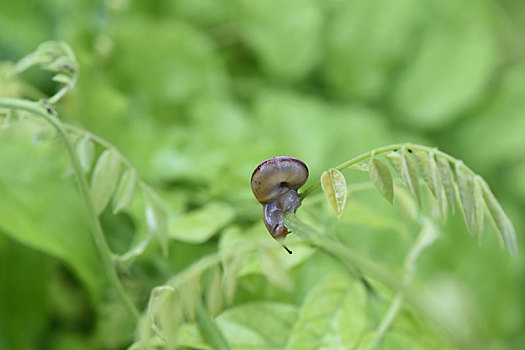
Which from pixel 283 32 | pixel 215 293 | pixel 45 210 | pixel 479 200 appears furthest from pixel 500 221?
pixel 283 32

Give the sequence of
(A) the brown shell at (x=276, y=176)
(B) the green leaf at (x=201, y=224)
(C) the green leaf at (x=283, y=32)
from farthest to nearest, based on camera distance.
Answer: (C) the green leaf at (x=283, y=32), (B) the green leaf at (x=201, y=224), (A) the brown shell at (x=276, y=176)

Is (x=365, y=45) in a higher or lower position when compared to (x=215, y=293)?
higher

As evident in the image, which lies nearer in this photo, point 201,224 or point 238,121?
point 201,224

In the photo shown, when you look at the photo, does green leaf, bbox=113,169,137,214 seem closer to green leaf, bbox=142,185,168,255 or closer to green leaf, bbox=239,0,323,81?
green leaf, bbox=142,185,168,255

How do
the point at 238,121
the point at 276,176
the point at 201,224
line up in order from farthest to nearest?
the point at 238,121, the point at 201,224, the point at 276,176

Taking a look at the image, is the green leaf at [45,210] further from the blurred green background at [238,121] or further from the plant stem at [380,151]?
the plant stem at [380,151]

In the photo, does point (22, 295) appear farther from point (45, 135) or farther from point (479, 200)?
point (479, 200)

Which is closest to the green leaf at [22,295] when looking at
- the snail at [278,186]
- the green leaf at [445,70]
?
the snail at [278,186]

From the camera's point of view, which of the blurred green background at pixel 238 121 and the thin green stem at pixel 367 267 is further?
the blurred green background at pixel 238 121

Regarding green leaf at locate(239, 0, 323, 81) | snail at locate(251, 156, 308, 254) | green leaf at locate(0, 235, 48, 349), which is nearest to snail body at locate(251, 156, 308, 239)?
snail at locate(251, 156, 308, 254)
